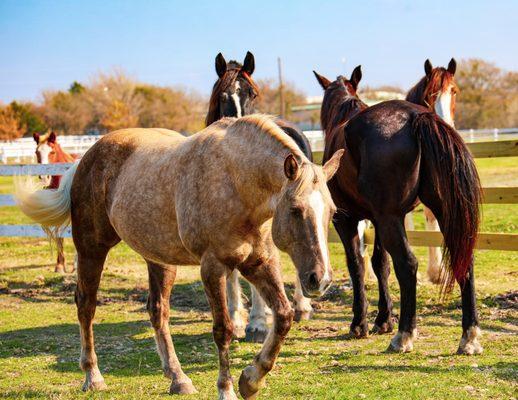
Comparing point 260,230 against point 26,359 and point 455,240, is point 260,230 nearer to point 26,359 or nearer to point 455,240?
point 455,240

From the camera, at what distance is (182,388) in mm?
4742

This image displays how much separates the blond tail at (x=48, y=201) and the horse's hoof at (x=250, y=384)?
2294 mm

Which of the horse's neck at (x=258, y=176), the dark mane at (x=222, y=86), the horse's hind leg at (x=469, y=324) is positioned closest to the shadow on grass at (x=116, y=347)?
the horse's neck at (x=258, y=176)

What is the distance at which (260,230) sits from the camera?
14.1 ft

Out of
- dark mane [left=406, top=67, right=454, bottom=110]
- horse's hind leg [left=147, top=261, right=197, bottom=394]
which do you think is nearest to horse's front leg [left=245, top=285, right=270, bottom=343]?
horse's hind leg [left=147, top=261, right=197, bottom=394]

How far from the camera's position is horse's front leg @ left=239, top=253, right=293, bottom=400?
4.23m

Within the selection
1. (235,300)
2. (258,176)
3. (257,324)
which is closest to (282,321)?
(258,176)

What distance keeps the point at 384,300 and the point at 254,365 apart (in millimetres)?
2485

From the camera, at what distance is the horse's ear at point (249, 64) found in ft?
23.4

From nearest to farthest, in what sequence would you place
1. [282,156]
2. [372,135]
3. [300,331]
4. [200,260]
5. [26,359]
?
[282,156] → [200,260] → [372,135] → [26,359] → [300,331]

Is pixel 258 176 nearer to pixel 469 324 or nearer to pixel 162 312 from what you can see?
pixel 162 312

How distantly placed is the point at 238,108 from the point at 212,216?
271cm

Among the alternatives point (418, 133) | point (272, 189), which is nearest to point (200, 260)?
point (272, 189)

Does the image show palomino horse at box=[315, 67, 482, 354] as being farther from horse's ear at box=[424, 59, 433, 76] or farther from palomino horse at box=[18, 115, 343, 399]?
horse's ear at box=[424, 59, 433, 76]
